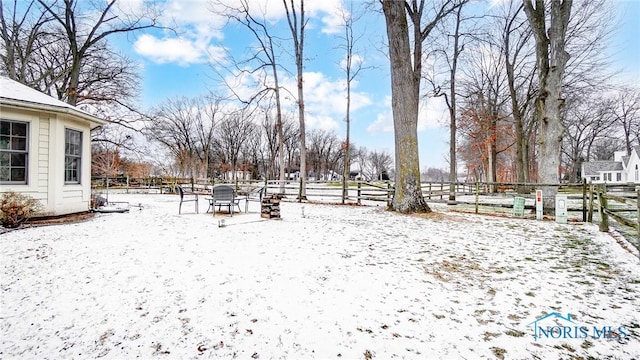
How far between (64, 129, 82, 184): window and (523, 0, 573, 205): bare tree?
47.1 ft

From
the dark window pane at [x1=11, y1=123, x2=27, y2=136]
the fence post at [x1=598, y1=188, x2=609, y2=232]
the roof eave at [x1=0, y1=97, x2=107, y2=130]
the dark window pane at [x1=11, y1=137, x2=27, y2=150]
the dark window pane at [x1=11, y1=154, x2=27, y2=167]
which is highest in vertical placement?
the roof eave at [x1=0, y1=97, x2=107, y2=130]

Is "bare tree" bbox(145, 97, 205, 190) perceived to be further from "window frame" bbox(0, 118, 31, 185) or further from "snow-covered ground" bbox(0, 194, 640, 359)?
"snow-covered ground" bbox(0, 194, 640, 359)

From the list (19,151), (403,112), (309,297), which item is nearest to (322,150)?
(403,112)

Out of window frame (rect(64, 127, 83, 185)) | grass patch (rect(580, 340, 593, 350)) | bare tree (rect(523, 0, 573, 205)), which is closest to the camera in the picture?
grass patch (rect(580, 340, 593, 350))

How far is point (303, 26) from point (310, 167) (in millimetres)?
43069

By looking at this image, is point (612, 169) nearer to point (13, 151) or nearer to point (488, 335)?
point (488, 335)

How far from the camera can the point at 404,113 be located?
29.2ft

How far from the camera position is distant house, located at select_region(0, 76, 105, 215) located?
6465mm

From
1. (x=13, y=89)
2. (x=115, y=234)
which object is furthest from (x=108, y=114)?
(x=115, y=234)

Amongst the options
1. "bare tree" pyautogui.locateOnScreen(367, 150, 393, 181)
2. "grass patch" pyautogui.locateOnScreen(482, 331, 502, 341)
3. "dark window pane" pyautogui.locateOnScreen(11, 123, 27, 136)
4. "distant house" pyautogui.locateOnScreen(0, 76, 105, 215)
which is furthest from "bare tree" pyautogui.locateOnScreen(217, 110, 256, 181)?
"grass patch" pyautogui.locateOnScreen(482, 331, 502, 341)

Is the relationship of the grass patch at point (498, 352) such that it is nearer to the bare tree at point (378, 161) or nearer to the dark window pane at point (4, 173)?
the dark window pane at point (4, 173)

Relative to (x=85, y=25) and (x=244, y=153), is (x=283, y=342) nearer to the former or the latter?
(x=85, y=25)

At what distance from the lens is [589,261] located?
4238mm

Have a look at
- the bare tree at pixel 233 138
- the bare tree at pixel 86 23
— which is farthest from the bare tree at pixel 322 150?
the bare tree at pixel 86 23
